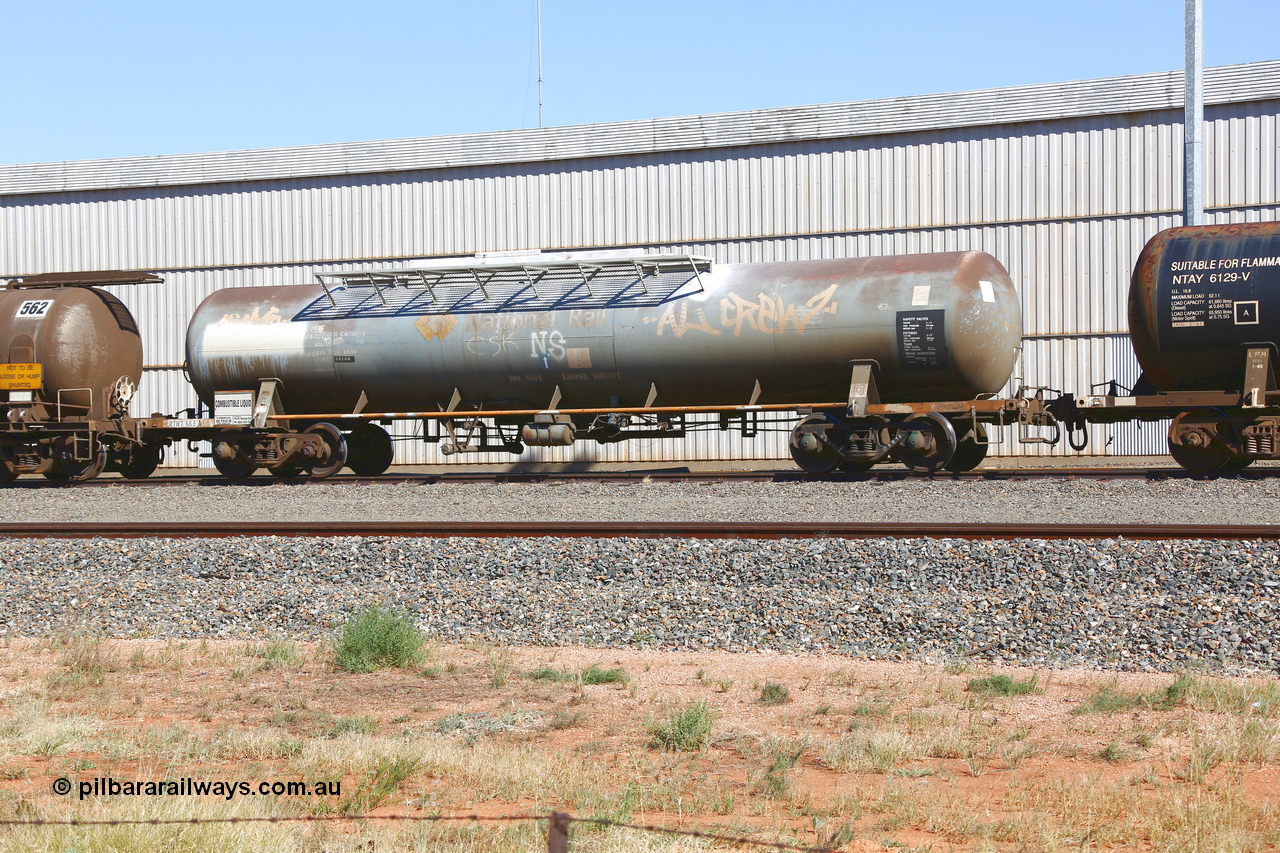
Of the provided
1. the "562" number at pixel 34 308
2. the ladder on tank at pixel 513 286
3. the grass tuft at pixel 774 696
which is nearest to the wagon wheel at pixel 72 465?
the "562" number at pixel 34 308

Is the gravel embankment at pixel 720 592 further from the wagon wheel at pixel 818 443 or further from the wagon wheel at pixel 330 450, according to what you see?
the wagon wheel at pixel 330 450

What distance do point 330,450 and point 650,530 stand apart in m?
10.1

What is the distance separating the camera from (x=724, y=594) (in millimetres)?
8844

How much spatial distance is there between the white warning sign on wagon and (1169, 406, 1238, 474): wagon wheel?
568 inches

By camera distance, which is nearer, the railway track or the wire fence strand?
the wire fence strand

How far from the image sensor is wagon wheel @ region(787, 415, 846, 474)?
16781mm

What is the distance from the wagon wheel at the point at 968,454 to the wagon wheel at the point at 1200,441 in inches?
104

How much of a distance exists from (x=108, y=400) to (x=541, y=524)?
12376 mm

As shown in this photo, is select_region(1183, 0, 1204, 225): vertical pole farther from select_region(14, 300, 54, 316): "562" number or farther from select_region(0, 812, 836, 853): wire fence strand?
select_region(14, 300, 54, 316): "562" number

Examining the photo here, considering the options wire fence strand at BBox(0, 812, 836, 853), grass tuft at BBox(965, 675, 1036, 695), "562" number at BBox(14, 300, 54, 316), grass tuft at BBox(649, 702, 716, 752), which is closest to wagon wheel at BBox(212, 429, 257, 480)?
"562" number at BBox(14, 300, 54, 316)

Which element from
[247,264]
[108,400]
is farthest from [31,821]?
[247,264]

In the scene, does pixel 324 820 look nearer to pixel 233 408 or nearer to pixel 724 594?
pixel 724 594

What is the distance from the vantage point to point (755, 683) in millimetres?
7125

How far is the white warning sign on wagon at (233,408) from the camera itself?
63.3 feet
